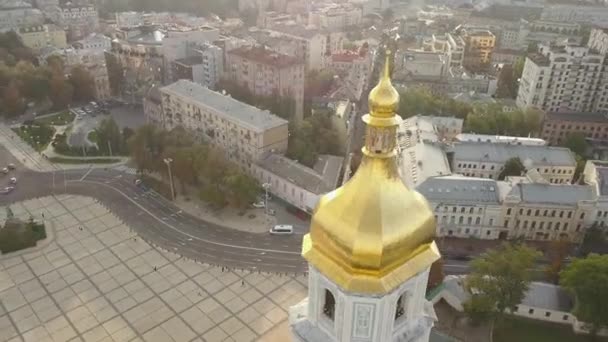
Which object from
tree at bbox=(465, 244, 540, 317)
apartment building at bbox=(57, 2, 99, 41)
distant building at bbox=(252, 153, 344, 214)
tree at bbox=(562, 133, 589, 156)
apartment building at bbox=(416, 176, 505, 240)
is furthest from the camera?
apartment building at bbox=(57, 2, 99, 41)

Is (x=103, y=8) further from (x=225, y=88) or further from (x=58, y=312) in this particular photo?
(x=58, y=312)

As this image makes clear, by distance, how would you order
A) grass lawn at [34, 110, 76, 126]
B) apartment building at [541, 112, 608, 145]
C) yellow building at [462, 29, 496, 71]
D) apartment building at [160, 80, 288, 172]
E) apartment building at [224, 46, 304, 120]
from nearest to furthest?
apartment building at [160, 80, 288, 172] < apartment building at [541, 112, 608, 145] < apartment building at [224, 46, 304, 120] < grass lawn at [34, 110, 76, 126] < yellow building at [462, 29, 496, 71]

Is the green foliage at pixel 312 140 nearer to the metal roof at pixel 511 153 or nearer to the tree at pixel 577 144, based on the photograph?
the metal roof at pixel 511 153

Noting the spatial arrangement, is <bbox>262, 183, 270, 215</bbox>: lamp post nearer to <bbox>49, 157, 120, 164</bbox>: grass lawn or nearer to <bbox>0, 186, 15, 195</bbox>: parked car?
<bbox>49, 157, 120, 164</bbox>: grass lawn

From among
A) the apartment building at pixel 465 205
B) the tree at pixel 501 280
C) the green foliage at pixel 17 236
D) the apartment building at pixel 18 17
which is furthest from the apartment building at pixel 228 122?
the apartment building at pixel 18 17

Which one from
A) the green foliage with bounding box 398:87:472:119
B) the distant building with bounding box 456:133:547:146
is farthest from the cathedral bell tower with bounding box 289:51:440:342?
the green foliage with bounding box 398:87:472:119

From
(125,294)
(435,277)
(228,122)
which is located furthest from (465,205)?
(125,294)
